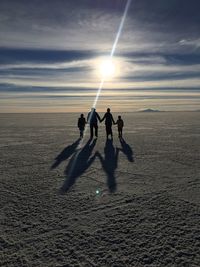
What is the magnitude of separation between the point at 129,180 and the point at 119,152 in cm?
500

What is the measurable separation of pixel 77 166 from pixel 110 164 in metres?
1.28

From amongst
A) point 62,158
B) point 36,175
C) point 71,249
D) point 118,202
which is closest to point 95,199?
point 118,202

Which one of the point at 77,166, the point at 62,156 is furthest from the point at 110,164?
the point at 62,156

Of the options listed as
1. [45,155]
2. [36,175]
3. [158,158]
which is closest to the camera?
[36,175]

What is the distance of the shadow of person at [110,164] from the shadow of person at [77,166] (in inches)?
22.0

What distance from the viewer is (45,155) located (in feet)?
40.6

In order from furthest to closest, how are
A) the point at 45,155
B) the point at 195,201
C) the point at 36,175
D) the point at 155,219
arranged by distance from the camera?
the point at 45,155
the point at 36,175
the point at 195,201
the point at 155,219

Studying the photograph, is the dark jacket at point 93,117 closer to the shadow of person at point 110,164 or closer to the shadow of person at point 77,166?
the shadow of person at point 110,164

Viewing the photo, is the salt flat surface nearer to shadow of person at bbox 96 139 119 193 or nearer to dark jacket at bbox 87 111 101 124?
shadow of person at bbox 96 139 119 193

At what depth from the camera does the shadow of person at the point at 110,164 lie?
24.5 ft

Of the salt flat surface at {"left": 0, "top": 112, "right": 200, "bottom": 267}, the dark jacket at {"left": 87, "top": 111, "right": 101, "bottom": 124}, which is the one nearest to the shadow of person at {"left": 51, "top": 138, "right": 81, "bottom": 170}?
the salt flat surface at {"left": 0, "top": 112, "right": 200, "bottom": 267}

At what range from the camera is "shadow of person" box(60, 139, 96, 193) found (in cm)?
766

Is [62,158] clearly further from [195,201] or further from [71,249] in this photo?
[71,249]

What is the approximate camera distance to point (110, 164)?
10.2m
